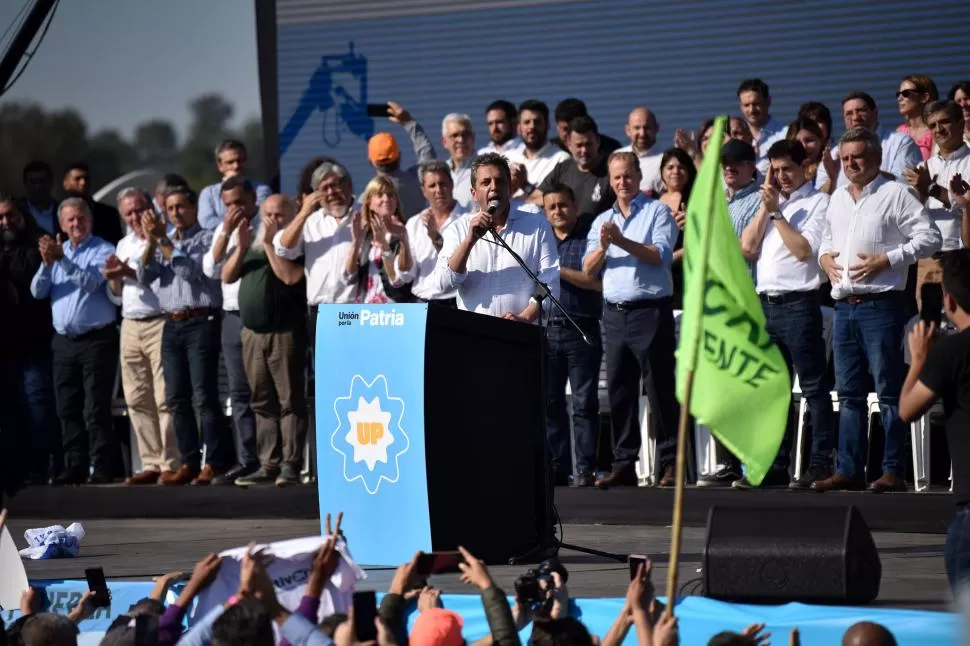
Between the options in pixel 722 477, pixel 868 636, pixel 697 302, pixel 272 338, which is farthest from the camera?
pixel 272 338

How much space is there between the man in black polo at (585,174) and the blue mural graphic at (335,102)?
3.76 m

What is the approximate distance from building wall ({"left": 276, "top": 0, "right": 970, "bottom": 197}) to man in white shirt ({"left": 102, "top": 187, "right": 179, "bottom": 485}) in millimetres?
2964

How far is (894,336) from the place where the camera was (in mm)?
9344

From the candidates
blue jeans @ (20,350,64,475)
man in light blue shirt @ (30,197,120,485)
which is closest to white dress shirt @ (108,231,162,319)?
man in light blue shirt @ (30,197,120,485)

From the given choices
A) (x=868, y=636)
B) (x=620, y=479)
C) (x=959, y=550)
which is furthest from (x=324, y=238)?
(x=868, y=636)

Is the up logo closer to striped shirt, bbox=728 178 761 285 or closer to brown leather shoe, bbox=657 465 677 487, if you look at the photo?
brown leather shoe, bbox=657 465 677 487

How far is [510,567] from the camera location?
732 cm

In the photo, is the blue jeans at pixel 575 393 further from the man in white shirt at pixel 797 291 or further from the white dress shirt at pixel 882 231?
the white dress shirt at pixel 882 231

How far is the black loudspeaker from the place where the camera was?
237 inches

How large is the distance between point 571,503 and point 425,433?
3051 mm

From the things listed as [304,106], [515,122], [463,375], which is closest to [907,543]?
[463,375]

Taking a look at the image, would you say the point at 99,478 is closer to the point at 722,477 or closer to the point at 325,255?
the point at 325,255

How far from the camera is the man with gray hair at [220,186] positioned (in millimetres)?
12297

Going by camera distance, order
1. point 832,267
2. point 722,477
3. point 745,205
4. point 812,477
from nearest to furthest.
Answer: point 832,267
point 812,477
point 722,477
point 745,205
